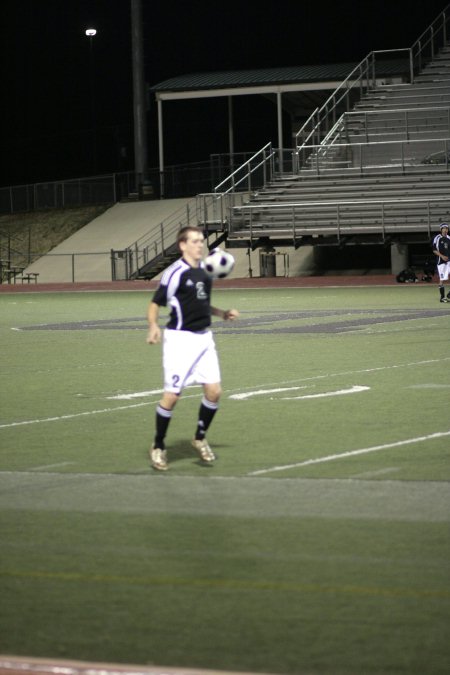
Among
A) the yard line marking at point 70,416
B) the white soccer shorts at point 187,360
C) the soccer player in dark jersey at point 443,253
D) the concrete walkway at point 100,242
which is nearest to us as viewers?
the white soccer shorts at point 187,360

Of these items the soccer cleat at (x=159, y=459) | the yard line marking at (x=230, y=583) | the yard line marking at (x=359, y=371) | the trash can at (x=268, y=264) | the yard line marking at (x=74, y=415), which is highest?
the yard line marking at (x=230, y=583)

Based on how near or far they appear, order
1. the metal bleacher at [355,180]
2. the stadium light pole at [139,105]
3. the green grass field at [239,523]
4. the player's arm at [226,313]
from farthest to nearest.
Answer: the stadium light pole at [139,105] < the metal bleacher at [355,180] < the player's arm at [226,313] < the green grass field at [239,523]

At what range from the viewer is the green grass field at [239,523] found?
227 inches

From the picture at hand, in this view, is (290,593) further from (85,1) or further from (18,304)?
(85,1)

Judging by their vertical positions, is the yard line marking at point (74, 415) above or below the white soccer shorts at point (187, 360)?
below

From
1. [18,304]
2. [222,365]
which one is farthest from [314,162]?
[222,365]

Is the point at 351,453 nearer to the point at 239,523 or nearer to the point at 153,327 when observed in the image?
the point at 153,327

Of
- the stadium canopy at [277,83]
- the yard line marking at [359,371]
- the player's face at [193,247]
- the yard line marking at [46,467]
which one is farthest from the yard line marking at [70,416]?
the stadium canopy at [277,83]

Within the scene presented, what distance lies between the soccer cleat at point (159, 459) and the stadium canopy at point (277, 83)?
150ft

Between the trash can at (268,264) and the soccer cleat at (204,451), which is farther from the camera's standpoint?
the trash can at (268,264)

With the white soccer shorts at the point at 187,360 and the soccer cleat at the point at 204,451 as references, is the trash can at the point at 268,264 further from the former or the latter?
the white soccer shorts at the point at 187,360

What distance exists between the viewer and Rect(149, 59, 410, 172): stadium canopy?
2234 inches

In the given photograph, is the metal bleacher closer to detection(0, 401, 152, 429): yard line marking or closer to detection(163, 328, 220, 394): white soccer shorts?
detection(0, 401, 152, 429): yard line marking

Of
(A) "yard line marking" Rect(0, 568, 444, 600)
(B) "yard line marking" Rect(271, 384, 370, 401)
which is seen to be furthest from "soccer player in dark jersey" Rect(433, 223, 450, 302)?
(A) "yard line marking" Rect(0, 568, 444, 600)
